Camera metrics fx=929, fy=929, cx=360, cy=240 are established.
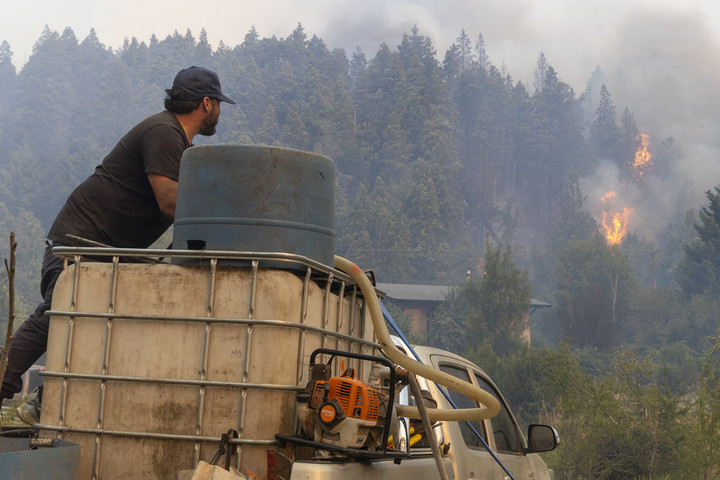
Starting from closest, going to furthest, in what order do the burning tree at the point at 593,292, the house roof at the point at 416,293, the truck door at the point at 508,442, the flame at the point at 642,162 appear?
the truck door at the point at 508,442, the house roof at the point at 416,293, the burning tree at the point at 593,292, the flame at the point at 642,162

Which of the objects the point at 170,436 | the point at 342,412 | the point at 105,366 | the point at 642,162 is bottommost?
the point at 170,436

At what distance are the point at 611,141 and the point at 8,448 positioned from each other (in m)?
194

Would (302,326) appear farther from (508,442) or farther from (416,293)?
(416,293)

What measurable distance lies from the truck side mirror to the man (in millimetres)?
3171

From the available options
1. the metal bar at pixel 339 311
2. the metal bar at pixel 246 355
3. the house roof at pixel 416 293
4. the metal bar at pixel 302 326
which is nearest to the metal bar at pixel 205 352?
the metal bar at pixel 246 355

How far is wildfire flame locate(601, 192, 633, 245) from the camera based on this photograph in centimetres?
15188

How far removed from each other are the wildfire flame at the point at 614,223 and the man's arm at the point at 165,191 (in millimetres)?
150187

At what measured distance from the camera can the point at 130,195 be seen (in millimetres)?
4590

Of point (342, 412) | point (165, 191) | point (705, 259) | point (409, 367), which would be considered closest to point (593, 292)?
point (705, 259)

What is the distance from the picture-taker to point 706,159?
19325 cm

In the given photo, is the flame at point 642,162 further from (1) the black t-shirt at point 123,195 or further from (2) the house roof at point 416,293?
(1) the black t-shirt at point 123,195

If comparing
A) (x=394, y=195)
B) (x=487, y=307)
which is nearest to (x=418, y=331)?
(x=487, y=307)

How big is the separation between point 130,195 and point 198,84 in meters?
0.70

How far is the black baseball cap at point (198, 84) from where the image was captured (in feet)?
15.7
